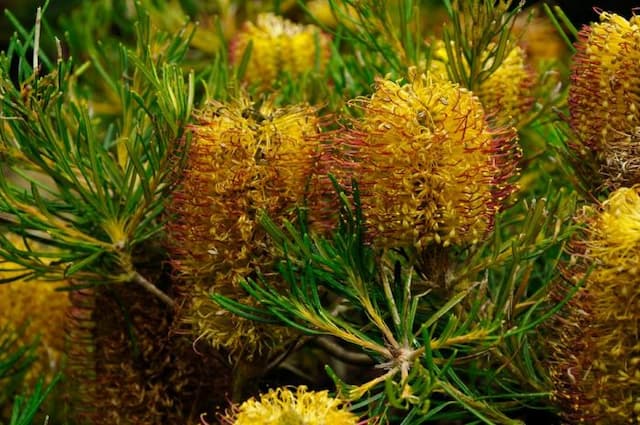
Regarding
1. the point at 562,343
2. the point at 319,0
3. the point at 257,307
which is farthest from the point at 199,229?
the point at 319,0

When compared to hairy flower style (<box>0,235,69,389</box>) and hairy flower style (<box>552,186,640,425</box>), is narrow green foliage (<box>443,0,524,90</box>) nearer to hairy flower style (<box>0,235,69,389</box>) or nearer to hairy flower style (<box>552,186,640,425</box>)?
hairy flower style (<box>552,186,640,425</box>)

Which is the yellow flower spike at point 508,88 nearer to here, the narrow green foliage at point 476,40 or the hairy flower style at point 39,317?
the narrow green foliage at point 476,40

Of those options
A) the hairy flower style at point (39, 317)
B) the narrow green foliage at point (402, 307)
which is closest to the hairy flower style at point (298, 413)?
the narrow green foliage at point (402, 307)

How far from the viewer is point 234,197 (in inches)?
17.7

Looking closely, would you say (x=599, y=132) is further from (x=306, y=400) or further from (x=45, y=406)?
(x=45, y=406)

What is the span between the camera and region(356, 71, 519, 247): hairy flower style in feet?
1.35

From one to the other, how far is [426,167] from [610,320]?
0.32ft

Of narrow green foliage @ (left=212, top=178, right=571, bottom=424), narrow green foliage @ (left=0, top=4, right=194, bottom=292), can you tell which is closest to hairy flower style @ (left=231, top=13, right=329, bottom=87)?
narrow green foliage @ (left=0, top=4, right=194, bottom=292)

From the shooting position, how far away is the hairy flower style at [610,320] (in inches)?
14.8

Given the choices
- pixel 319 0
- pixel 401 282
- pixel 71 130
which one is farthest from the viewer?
pixel 319 0

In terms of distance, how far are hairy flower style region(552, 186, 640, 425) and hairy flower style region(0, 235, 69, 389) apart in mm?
371

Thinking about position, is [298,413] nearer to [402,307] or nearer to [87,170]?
[402,307]

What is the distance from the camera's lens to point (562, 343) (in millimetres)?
438

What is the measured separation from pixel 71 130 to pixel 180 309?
18 centimetres
